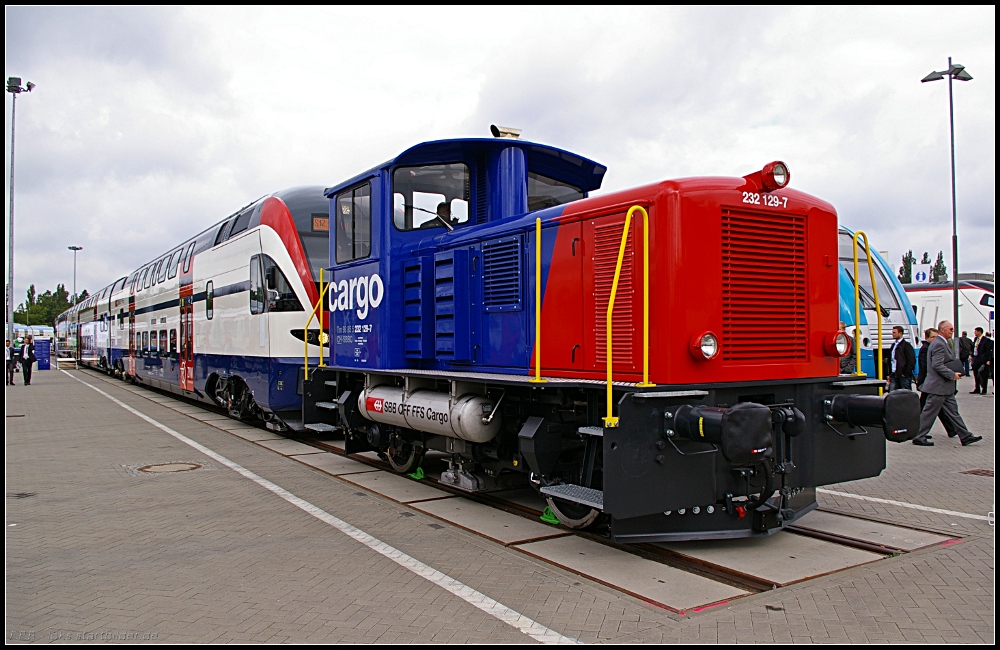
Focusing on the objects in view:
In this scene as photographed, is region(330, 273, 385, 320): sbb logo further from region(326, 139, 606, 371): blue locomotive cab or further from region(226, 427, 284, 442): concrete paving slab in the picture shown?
region(226, 427, 284, 442): concrete paving slab

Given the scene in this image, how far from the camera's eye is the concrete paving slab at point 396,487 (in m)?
7.21

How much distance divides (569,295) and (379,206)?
9.28 feet

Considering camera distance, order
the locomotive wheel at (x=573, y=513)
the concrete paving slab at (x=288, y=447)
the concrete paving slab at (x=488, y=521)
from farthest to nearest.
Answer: the concrete paving slab at (x=288, y=447), the concrete paving slab at (x=488, y=521), the locomotive wheel at (x=573, y=513)

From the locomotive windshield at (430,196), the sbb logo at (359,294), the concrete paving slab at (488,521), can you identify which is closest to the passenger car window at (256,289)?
the sbb logo at (359,294)

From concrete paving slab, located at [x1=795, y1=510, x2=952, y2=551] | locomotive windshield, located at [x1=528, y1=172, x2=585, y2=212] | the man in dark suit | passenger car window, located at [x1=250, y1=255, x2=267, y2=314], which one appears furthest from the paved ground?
the man in dark suit

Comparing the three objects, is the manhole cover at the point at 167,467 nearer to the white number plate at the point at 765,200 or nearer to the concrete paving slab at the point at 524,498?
the concrete paving slab at the point at 524,498

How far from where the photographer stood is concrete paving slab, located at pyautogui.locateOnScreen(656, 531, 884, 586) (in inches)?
186

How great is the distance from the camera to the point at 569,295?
19.0 feet

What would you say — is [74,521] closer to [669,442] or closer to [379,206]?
[379,206]

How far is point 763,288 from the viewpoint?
17.6 ft

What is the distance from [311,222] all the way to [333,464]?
4.08 m

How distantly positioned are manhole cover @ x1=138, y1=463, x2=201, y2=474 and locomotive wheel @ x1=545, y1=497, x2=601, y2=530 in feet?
17.0

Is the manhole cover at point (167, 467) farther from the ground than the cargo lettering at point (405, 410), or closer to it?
closer to it

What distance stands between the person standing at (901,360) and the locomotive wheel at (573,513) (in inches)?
340
